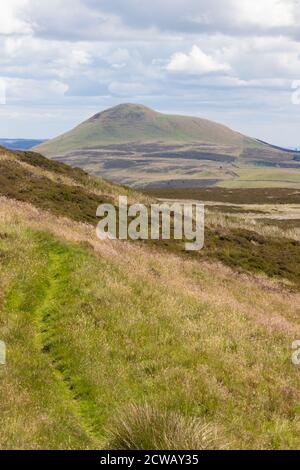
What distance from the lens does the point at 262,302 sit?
22.3m

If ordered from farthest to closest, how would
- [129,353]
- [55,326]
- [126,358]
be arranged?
[55,326] → [129,353] → [126,358]

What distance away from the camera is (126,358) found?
1243 centimetres

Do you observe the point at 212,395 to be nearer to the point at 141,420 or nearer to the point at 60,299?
the point at 141,420

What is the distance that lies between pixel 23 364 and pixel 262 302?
1307 cm

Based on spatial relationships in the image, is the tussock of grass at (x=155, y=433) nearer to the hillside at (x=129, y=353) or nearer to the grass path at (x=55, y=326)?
the hillside at (x=129, y=353)

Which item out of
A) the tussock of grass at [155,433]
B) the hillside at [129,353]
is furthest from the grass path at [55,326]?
the tussock of grass at [155,433]

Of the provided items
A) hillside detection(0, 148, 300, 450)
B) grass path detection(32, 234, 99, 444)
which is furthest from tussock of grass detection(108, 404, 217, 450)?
grass path detection(32, 234, 99, 444)

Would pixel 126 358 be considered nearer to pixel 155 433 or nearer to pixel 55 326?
pixel 55 326

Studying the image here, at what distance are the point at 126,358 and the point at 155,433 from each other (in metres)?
4.26

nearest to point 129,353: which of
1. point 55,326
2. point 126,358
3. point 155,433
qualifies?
point 126,358

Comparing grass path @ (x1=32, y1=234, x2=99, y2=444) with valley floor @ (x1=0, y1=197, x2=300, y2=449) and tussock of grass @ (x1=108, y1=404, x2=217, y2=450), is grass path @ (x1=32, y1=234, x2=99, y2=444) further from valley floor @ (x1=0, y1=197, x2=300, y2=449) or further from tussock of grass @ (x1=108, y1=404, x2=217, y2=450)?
tussock of grass @ (x1=108, y1=404, x2=217, y2=450)

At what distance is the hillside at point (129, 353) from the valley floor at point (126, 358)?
0.03m

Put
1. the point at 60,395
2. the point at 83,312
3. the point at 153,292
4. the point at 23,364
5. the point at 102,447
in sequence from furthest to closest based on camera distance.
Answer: the point at 153,292, the point at 83,312, the point at 23,364, the point at 60,395, the point at 102,447
